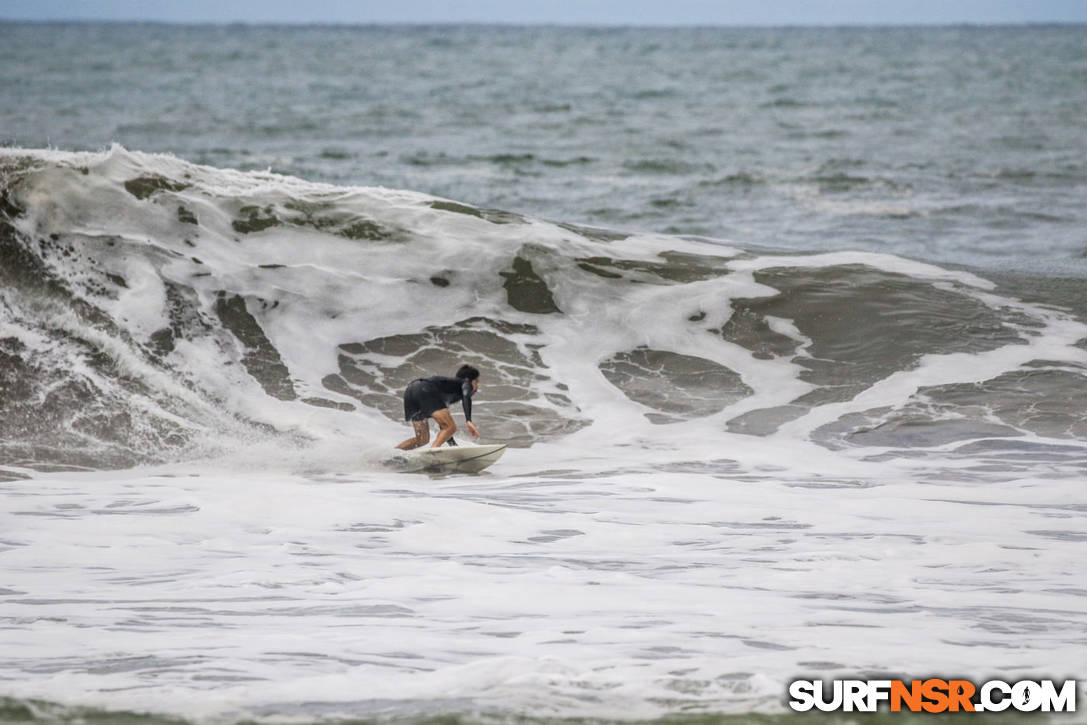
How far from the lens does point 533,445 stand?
10.2m

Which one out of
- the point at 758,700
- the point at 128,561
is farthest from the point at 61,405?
the point at 758,700

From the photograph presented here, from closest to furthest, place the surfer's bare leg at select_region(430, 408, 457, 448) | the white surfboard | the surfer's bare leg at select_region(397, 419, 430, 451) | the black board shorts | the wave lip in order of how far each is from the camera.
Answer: the white surfboard < the surfer's bare leg at select_region(430, 408, 457, 448) < the black board shorts < the surfer's bare leg at select_region(397, 419, 430, 451) < the wave lip

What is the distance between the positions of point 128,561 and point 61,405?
392cm

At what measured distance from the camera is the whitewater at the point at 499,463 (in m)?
5.40

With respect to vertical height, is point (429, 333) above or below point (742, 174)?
below

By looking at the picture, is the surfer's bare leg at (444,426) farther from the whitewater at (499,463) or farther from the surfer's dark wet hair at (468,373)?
the whitewater at (499,463)

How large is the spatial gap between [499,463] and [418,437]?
2.31ft

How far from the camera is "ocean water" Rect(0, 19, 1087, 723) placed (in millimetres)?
5398

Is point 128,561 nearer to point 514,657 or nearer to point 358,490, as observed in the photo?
point 358,490

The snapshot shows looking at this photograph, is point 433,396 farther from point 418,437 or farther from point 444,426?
point 418,437

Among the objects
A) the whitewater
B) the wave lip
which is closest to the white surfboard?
the whitewater

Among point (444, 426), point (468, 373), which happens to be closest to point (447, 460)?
point (444, 426)

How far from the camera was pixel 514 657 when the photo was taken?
534 cm

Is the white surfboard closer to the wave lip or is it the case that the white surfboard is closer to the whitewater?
the whitewater
